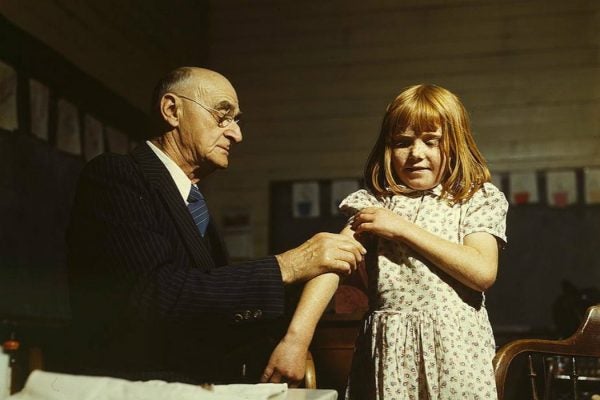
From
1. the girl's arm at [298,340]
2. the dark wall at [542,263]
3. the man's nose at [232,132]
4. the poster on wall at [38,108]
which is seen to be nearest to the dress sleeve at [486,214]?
the girl's arm at [298,340]

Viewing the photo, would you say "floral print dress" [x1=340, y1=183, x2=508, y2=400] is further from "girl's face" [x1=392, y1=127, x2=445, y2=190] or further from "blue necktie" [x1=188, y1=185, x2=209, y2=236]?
"blue necktie" [x1=188, y1=185, x2=209, y2=236]

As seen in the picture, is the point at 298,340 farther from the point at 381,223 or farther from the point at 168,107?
the point at 168,107

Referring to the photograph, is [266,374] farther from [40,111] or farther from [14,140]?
[40,111]

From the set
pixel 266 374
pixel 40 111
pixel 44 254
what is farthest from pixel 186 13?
pixel 266 374

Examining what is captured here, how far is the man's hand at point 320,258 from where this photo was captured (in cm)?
169

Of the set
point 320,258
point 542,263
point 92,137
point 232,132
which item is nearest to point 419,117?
point 320,258

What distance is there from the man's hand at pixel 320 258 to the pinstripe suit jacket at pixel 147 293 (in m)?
0.06

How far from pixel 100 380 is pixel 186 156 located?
3.51 feet

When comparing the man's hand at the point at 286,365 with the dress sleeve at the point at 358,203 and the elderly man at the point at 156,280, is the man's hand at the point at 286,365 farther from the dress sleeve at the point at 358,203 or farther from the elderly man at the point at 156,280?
the dress sleeve at the point at 358,203

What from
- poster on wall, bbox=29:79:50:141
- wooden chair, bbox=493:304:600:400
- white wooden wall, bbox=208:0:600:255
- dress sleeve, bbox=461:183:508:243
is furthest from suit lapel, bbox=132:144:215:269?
white wooden wall, bbox=208:0:600:255

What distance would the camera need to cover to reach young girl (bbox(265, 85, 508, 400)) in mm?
1796

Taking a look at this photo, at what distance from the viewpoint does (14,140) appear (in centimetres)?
359

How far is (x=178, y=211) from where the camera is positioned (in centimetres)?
181

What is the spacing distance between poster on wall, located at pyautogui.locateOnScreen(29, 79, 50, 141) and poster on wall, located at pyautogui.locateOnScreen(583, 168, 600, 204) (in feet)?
14.7
